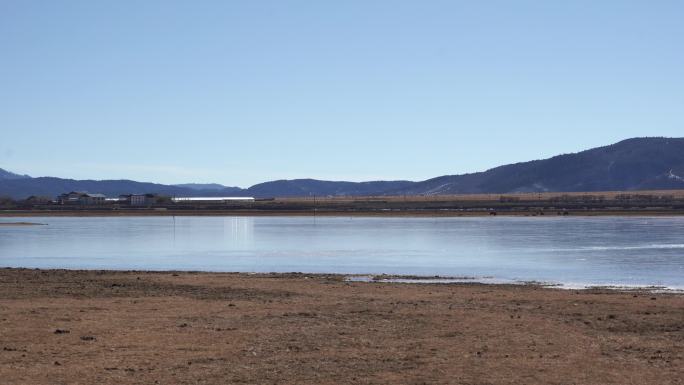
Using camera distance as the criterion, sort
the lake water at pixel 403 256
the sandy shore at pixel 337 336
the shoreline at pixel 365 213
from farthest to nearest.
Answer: the shoreline at pixel 365 213 < the lake water at pixel 403 256 < the sandy shore at pixel 337 336

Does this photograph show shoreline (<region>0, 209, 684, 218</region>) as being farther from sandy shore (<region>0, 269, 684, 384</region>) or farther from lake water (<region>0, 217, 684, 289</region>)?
sandy shore (<region>0, 269, 684, 384</region>)

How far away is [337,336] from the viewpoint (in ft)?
59.6

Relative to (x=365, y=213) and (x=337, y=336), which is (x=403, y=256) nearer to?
(x=337, y=336)

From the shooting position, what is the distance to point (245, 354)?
16109 mm

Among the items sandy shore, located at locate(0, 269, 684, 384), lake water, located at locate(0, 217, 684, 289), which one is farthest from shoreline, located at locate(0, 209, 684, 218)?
sandy shore, located at locate(0, 269, 684, 384)

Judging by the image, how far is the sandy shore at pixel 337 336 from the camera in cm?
1445

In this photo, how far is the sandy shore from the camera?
569 inches

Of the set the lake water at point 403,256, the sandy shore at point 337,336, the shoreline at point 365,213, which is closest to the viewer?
the sandy shore at point 337,336

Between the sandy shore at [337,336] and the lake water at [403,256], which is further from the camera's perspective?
the lake water at [403,256]

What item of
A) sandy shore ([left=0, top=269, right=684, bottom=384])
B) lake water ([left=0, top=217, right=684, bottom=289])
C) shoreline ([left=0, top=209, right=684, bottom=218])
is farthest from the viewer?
shoreline ([left=0, top=209, right=684, bottom=218])

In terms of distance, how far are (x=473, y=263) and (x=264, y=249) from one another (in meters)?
17.9

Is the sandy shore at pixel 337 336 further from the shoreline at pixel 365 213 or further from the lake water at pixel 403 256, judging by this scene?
the shoreline at pixel 365 213

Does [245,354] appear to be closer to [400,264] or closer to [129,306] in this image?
[129,306]

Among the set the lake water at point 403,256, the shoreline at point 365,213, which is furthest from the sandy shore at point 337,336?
the shoreline at point 365,213
